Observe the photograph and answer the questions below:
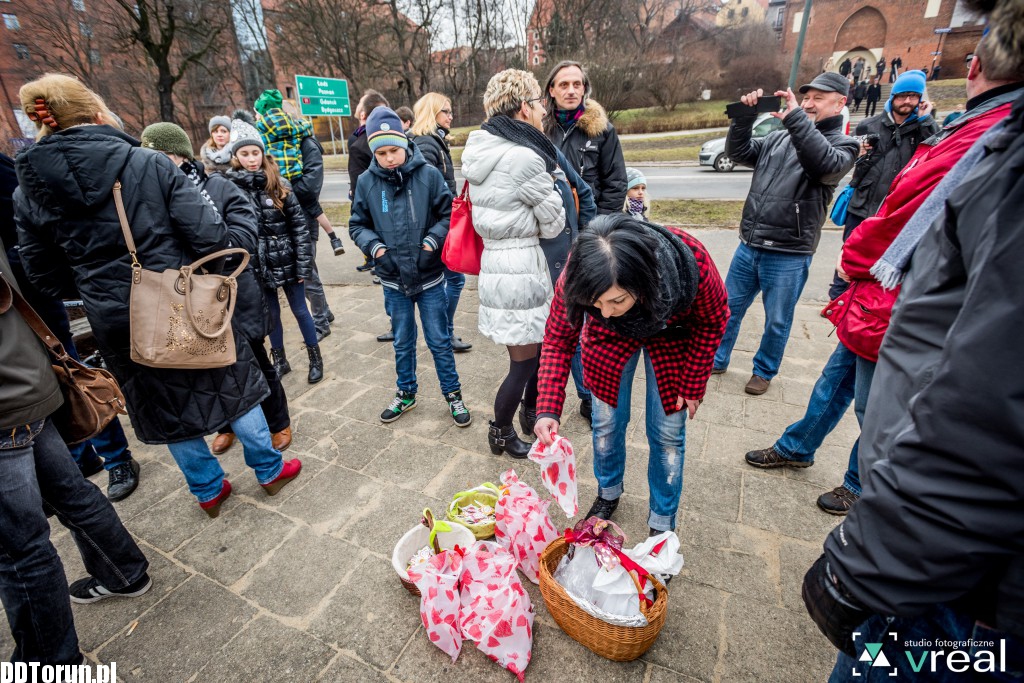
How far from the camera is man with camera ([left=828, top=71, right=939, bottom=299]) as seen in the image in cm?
370

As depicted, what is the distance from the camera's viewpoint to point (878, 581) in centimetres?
88

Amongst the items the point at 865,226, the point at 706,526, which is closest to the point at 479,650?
the point at 706,526

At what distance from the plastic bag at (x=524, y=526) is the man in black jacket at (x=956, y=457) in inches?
43.9

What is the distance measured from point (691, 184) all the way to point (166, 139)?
11.8m

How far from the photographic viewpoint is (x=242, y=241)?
2416mm

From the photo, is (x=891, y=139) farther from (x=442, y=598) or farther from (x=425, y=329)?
(x=442, y=598)

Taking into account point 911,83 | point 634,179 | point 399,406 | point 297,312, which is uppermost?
point 911,83

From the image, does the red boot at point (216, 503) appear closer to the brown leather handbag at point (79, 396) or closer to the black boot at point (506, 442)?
the brown leather handbag at point (79, 396)

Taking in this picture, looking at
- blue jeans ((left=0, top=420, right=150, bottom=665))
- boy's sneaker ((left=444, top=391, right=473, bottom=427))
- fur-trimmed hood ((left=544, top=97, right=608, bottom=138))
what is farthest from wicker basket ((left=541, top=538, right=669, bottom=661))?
fur-trimmed hood ((left=544, top=97, right=608, bottom=138))

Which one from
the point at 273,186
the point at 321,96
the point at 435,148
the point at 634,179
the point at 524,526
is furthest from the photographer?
the point at 321,96

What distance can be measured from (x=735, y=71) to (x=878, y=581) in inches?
1542

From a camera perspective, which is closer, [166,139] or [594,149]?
[166,139]

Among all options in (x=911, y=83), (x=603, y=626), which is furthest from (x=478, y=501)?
(x=911, y=83)

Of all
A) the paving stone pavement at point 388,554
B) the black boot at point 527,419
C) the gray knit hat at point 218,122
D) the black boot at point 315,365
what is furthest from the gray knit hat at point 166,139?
the black boot at point 527,419
